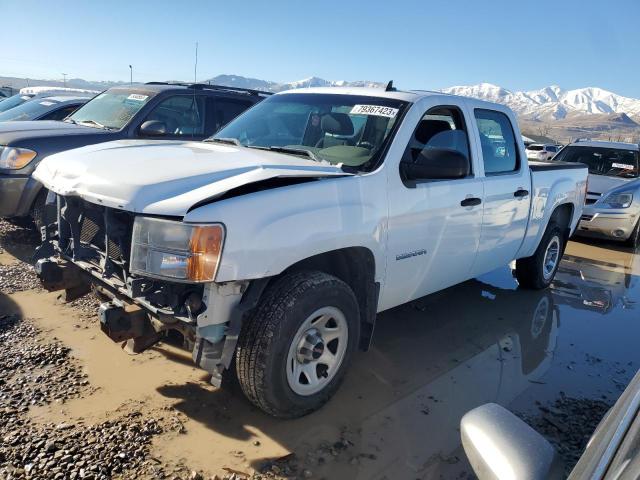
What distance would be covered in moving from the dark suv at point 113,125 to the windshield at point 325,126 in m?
2.19

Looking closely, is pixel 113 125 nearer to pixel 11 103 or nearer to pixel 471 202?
pixel 471 202

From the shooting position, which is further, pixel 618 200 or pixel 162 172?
pixel 618 200

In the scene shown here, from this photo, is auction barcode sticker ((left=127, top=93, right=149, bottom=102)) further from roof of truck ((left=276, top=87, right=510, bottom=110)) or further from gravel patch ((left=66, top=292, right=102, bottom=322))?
gravel patch ((left=66, top=292, right=102, bottom=322))

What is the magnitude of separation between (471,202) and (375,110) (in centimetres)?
107

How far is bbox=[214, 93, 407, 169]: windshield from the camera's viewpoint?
11.6ft

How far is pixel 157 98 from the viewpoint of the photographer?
6414 mm

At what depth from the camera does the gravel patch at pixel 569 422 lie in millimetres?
3049

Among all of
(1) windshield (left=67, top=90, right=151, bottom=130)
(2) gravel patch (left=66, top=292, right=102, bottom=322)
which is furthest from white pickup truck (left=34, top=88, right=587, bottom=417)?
(1) windshield (left=67, top=90, right=151, bottom=130)

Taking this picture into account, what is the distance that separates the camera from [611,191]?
880 cm

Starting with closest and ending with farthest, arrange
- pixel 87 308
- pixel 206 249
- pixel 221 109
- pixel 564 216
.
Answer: pixel 206 249, pixel 87 308, pixel 564 216, pixel 221 109

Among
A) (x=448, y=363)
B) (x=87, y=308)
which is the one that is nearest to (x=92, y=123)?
(x=87, y=308)

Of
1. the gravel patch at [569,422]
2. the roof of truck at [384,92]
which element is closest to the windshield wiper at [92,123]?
the roof of truck at [384,92]

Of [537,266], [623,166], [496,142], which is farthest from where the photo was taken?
[623,166]

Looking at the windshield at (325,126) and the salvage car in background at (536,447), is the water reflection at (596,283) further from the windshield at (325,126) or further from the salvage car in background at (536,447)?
A: the salvage car in background at (536,447)
